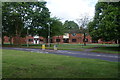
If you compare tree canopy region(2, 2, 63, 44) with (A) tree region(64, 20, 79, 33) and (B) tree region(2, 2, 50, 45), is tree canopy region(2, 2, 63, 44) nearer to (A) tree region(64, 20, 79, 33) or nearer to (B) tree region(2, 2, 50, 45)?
(B) tree region(2, 2, 50, 45)

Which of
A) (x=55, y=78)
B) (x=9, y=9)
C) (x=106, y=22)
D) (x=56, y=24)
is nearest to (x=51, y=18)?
(x=56, y=24)

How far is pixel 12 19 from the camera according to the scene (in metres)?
30.7

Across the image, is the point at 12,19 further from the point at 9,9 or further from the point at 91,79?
the point at 91,79

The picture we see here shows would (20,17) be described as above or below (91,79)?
above

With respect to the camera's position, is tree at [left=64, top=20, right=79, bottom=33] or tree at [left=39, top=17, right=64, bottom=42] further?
tree at [left=64, top=20, right=79, bottom=33]

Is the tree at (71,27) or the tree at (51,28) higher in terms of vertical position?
the tree at (71,27)

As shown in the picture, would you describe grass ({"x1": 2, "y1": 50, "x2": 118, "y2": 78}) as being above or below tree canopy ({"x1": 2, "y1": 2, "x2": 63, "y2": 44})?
below

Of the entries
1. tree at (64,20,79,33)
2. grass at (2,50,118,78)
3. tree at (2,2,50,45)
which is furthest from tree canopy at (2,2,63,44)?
tree at (64,20,79,33)

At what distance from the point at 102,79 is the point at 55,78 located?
1.53 metres

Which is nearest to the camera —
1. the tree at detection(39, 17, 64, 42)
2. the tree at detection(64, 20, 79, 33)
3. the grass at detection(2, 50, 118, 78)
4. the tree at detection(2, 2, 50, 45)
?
the grass at detection(2, 50, 118, 78)

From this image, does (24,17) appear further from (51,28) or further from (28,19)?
(51,28)

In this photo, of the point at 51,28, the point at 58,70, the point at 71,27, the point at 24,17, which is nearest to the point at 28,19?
the point at 24,17

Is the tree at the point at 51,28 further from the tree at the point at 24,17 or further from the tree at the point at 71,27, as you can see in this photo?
the tree at the point at 71,27

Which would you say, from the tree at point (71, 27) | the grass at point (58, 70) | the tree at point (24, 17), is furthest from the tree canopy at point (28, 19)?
the tree at point (71, 27)
